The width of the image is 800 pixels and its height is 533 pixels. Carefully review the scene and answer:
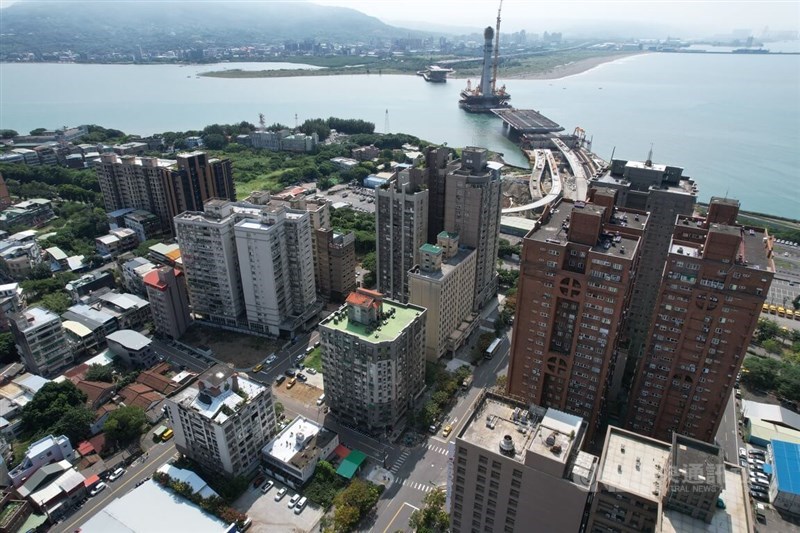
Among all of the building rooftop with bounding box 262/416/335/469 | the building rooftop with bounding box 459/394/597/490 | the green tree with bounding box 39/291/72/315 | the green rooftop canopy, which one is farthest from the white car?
the building rooftop with bounding box 459/394/597/490

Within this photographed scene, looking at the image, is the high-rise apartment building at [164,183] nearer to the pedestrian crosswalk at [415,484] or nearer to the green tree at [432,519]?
the pedestrian crosswalk at [415,484]

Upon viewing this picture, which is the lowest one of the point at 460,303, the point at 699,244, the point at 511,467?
the point at 460,303

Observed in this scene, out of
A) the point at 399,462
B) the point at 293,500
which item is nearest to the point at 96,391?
the point at 293,500

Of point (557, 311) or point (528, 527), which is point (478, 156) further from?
point (528, 527)

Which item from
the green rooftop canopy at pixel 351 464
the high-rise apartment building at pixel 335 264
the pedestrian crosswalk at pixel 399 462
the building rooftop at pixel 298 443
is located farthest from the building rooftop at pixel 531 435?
the high-rise apartment building at pixel 335 264

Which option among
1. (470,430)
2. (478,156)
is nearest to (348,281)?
(478,156)

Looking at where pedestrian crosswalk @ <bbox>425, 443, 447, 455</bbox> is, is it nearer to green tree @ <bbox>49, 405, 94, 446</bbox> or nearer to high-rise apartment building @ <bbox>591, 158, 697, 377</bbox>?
high-rise apartment building @ <bbox>591, 158, 697, 377</bbox>

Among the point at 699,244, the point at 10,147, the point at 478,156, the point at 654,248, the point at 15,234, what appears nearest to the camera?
the point at 699,244
